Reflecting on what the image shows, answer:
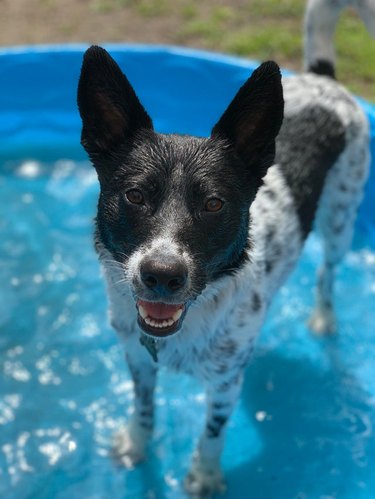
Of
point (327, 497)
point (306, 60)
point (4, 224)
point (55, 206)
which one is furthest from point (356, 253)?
point (4, 224)

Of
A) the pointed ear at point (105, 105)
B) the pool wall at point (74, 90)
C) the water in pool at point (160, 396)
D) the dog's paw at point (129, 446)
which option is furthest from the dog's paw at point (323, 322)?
the pointed ear at point (105, 105)

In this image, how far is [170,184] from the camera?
7.57 feet

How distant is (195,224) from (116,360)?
7.33ft

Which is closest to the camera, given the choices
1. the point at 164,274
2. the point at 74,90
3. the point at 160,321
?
the point at 164,274

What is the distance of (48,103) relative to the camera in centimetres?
613

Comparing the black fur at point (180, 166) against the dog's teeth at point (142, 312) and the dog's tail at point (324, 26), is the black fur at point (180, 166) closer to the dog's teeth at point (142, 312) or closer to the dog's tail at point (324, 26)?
the dog's teeth at point (142, 312)

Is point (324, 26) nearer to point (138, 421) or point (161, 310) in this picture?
point (161, 310)

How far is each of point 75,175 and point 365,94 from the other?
2.96 meters

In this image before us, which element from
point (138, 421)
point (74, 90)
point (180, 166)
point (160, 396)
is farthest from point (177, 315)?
point (74, 90)

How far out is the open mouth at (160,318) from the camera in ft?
7.89

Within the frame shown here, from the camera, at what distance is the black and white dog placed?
2.29 m

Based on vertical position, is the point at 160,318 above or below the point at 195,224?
below

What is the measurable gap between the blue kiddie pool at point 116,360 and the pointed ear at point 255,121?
80.1 inches

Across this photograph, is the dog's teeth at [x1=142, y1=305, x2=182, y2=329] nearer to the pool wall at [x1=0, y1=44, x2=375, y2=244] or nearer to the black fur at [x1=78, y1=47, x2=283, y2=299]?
the black fur at [x1=78, y1=47, x2=283, y2=299]
